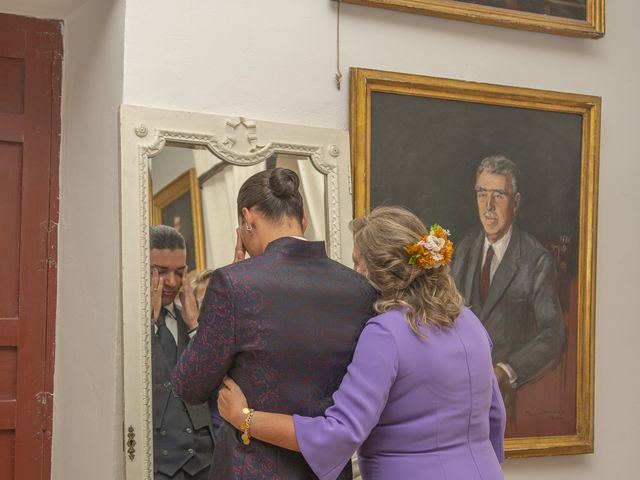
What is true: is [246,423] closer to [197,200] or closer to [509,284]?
[197,200]

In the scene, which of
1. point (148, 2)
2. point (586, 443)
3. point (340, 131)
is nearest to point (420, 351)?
point (340, 131)

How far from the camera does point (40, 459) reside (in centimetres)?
424

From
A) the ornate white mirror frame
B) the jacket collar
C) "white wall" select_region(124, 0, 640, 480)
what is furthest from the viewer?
"white wall" select_region(124, 0, 640, 480)

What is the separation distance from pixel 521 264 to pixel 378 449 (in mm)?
2022

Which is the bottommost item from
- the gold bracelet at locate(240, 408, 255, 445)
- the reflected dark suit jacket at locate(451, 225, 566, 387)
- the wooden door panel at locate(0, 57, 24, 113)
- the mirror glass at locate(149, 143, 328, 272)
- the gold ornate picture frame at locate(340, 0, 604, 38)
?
the gold bracelet at locate(240, 408, 255, 445)

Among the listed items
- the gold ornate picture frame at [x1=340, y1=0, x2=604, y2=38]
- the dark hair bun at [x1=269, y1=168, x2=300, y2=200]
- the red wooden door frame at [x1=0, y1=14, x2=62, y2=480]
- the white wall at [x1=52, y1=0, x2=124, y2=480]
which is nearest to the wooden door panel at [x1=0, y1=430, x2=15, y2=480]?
the red wooden door frame at [x1=0, y1=14, x2=62, y2=480]

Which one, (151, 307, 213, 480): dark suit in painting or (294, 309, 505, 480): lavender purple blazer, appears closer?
(294, 309, 505, 480): lavender purple blazer

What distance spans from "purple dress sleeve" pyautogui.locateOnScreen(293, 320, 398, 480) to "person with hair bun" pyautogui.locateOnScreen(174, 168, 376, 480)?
0.09 metres

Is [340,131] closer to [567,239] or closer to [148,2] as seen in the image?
[148,2]

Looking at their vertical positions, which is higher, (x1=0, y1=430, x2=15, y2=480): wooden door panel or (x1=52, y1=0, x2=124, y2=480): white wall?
(x1=52, y1=0, x2=124, y2=480): white wall

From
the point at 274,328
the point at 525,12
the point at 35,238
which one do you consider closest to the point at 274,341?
the point at 274,328

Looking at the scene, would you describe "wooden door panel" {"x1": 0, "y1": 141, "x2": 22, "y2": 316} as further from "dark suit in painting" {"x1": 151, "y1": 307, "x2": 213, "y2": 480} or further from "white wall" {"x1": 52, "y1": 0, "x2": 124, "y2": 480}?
"dark suit in painting" {"x1": 151, "y1": 307, "x2": 213, "y2": 480}

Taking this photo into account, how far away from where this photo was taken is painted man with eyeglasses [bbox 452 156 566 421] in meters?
4.60

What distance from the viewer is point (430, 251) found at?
2.88 m
